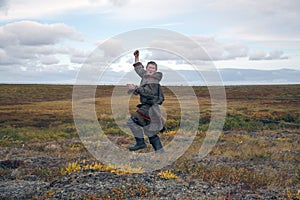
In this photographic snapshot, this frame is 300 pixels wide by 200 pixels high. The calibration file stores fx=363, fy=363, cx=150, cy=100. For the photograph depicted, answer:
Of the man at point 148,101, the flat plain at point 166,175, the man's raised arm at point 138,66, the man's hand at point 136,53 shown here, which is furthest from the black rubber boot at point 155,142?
the man's hand at point 136,53

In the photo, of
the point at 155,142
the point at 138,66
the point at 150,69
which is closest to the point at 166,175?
the point at 155,142

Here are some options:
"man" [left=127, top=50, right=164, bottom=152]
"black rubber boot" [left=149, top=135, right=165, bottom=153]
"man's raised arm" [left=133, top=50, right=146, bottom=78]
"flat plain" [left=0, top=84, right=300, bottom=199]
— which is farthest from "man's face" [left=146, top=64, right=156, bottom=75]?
"flat plain" [left=0, top=84, right=300, bottom=199]

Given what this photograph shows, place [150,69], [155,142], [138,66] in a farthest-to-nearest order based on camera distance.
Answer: [155,142] → [138,66] → [150,69]

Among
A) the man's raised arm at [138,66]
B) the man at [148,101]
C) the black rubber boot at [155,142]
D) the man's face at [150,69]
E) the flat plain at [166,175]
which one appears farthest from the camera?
the black rubber boot at [155,142]

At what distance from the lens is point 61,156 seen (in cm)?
1691

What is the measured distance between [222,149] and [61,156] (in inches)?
335

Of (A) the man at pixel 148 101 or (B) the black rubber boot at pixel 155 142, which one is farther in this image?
(B) the black rubber boot at pixel 155 142

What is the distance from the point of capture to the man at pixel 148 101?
11.5 meters

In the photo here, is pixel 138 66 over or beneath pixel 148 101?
over

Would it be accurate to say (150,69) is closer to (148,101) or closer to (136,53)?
(136,53)

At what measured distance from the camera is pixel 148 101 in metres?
11.7

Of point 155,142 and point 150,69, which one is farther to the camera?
point 155,142

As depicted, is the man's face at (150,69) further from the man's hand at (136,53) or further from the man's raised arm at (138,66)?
the man's hand at (136,53)

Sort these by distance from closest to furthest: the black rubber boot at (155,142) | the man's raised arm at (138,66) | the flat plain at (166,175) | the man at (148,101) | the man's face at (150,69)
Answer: the flat plain at (166,175), the man at (148,101), the man's face at (150,69), the man's raised arm at (138,66), the black rubber boot at (155,142)
